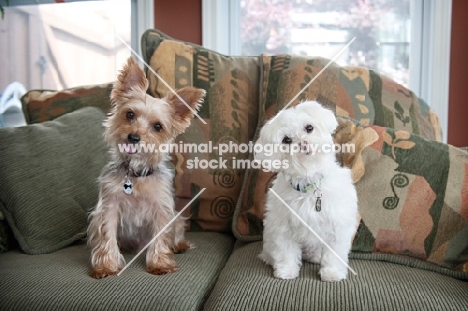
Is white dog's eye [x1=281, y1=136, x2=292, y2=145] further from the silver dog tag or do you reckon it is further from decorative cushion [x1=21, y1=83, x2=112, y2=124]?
decorative cushion [x1=21, y1=83, x2=112, y2=124]

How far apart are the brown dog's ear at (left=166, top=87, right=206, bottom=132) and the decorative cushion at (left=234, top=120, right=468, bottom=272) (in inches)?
21.2

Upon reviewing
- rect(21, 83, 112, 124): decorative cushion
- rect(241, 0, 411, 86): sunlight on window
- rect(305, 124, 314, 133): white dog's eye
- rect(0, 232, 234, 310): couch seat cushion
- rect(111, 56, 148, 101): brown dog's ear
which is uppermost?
rect(241, 0, 411, 86): sunlight on window

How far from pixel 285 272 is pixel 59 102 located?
4.26ft

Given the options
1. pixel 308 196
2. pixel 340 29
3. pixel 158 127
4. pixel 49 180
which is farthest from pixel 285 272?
pixel 340 29

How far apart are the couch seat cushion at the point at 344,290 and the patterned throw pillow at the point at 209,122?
0.47 metres

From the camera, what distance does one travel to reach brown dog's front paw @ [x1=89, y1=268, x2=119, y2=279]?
5.07 feet

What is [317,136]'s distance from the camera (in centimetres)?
151

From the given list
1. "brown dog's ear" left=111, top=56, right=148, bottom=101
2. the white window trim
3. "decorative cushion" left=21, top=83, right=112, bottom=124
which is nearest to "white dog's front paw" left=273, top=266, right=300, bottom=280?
"brown dog's ear" left=111, top=56, right=148, bottom=101

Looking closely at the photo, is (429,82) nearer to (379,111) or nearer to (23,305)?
(379,111)

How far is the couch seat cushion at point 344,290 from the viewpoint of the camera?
4.43 ft

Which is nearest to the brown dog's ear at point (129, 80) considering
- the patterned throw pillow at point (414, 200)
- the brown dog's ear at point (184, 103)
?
the brown dog's ear at point (184, 103)

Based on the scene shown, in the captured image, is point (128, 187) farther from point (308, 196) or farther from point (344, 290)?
point (344, 290)

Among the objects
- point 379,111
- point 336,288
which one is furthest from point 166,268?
point 379,111

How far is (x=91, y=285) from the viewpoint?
1.47 m
